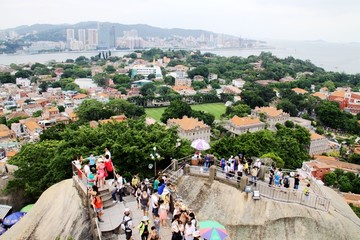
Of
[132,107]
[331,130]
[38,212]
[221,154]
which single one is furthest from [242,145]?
[331,130]

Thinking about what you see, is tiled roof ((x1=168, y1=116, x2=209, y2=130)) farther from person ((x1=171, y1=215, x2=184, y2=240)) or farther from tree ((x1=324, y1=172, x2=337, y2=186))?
person ((x1=171, y1=215, x2=184, y2=240))

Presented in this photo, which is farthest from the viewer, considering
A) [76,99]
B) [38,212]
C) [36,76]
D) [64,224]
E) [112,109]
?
[36,76]

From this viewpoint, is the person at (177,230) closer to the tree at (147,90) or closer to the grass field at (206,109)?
the grass field at (206,109)

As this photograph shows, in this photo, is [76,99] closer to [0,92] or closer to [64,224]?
[0,92]

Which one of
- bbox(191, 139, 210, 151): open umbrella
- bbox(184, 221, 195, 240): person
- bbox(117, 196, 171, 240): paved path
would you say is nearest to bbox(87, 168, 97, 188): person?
bbox(117, 196, 171, 240): paved path

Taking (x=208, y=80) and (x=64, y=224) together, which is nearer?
(x=64, y=224)

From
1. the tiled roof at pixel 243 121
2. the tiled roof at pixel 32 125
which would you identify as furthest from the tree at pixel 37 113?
the tiled roof at pixel 243 121

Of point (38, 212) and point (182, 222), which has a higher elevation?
point (182, 222)
